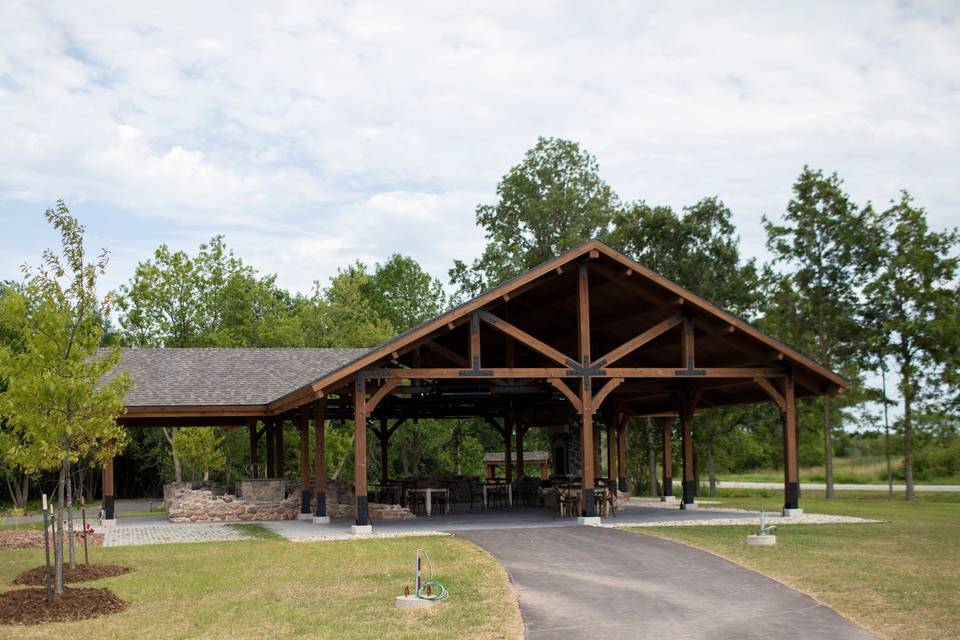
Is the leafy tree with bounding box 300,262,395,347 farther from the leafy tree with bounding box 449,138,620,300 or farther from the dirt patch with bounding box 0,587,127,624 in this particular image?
the dirt patch with bounding box 0,587,127,624

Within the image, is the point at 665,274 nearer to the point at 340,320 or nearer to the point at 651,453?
the point at 651,453

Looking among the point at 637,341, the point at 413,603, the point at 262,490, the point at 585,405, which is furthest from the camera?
the point at 262,490

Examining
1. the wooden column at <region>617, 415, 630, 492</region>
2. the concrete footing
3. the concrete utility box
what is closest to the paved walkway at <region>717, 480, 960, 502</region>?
the wooden column at <region>617, 415, 630, 492</region>

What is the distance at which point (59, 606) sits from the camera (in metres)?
9.66

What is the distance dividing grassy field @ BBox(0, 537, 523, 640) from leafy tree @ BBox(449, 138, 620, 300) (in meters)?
24.3

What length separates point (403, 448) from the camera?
123ft

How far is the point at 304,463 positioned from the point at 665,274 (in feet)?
60.6

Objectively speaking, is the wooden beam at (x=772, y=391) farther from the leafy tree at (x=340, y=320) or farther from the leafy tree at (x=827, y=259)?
the leafy tree at (x=340, y=320)

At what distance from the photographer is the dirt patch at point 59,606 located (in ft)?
30.6

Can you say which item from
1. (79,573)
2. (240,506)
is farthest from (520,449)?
(79,573)

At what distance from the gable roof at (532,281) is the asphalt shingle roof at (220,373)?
112 inches

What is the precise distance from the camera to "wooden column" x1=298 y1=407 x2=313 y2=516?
66.4 ft

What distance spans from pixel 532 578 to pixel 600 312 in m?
10.2

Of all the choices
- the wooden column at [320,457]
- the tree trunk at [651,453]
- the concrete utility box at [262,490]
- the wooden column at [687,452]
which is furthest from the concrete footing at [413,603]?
the tree trunk at [651,453]
